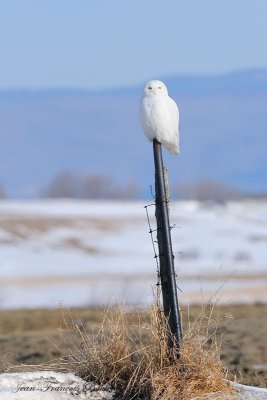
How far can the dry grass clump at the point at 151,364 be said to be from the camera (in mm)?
7945

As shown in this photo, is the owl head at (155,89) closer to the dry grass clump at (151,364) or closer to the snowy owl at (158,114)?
the snowy owl at (158,114)

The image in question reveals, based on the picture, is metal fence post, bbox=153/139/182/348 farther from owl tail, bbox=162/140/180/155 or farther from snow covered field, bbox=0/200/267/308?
snow covered field, bbox=0/200/267/308

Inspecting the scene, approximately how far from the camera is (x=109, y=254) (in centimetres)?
4394

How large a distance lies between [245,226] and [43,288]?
1067 inches

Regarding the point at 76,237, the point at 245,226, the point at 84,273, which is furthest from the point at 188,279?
the point at 245,226

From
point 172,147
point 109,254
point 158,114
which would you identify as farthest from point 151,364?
point 109,254

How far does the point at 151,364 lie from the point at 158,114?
1.67m

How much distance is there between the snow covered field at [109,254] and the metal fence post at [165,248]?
1521 centimetres

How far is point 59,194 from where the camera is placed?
103812 mm

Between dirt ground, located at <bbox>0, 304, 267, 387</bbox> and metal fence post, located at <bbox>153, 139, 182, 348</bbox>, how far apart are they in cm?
32

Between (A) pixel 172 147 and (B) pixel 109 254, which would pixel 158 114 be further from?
(B) pixel 109 254

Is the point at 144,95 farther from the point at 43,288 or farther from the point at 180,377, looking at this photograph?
the point at 43,288

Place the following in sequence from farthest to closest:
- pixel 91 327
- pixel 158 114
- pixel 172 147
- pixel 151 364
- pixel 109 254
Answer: pixel 109 254 < pixel 91 327 < pixel 172 147 < pixel 158 114 < pixel 151 364

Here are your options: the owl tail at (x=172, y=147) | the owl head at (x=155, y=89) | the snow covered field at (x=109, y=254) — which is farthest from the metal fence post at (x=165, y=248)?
the snow covered field at (x=109, y=254)
